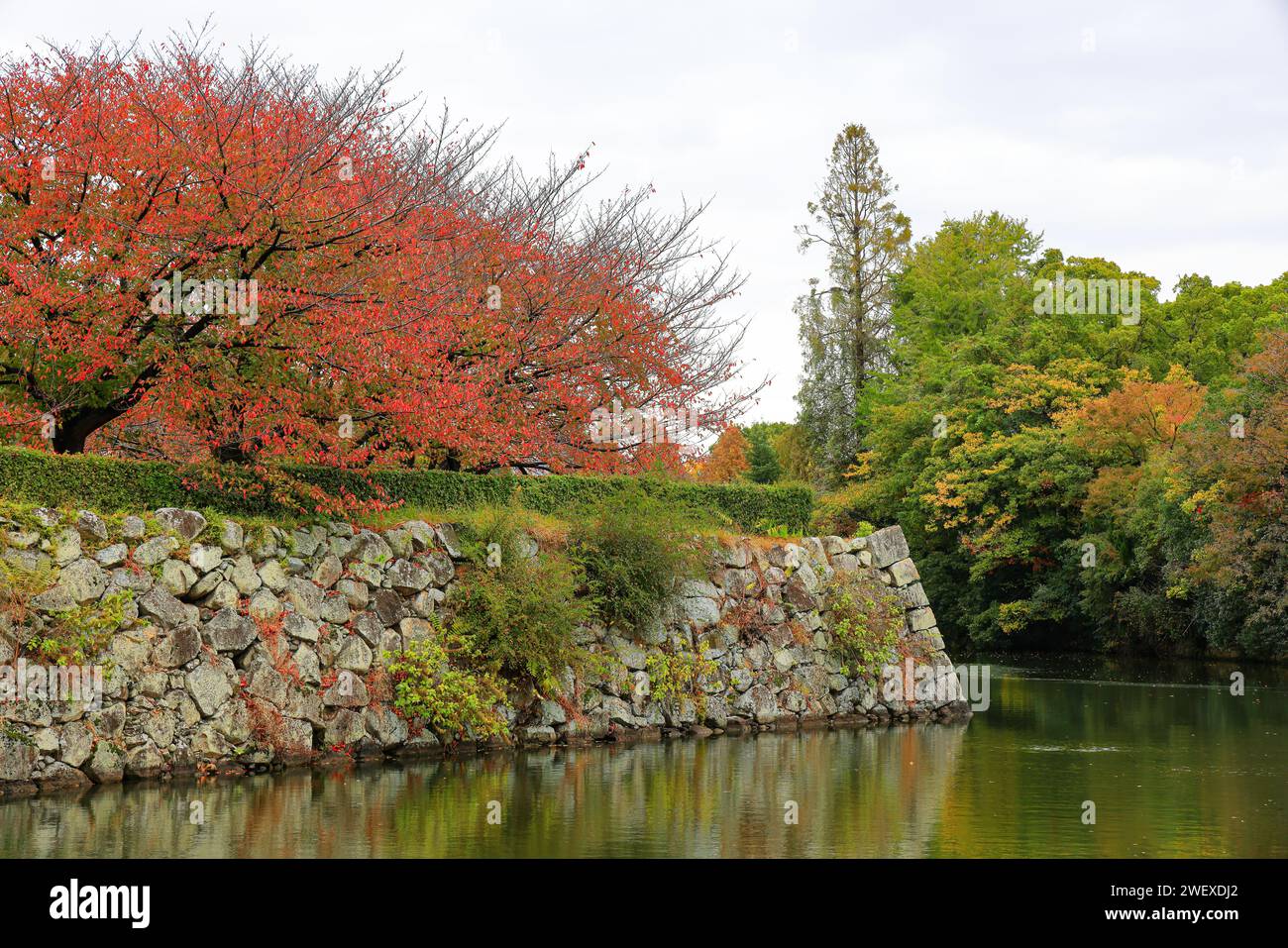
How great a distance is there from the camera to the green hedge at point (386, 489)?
43.7ft

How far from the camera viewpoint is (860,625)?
20.6m

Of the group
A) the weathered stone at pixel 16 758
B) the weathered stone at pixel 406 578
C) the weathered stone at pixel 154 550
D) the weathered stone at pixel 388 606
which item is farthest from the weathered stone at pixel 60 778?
the weathered stone at pixel 406 578

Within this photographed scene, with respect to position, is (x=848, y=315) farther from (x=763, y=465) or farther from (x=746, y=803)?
(x=746, y=803)

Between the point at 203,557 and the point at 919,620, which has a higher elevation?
the point at 203,557

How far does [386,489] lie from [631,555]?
11.0 feet

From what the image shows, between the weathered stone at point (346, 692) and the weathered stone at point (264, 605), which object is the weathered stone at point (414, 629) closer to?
the weathered stone at point (346, 692)

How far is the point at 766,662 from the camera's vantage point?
19766mm

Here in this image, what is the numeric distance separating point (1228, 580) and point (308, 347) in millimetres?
21551

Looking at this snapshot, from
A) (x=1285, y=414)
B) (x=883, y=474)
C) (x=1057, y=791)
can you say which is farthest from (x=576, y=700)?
(x=883, y=474)

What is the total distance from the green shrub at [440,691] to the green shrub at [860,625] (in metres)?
6.46

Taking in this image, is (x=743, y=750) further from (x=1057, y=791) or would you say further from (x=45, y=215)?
(x=45, y=215)

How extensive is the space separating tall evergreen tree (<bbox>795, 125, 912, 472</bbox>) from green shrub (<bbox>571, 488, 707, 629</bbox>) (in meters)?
27.2

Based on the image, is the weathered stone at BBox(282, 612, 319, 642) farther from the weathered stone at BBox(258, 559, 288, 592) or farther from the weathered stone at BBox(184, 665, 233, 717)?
the weathered stone at BBox(184, 665, 233, 717)

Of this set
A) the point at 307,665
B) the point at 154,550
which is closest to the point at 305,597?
the point at 307,665
